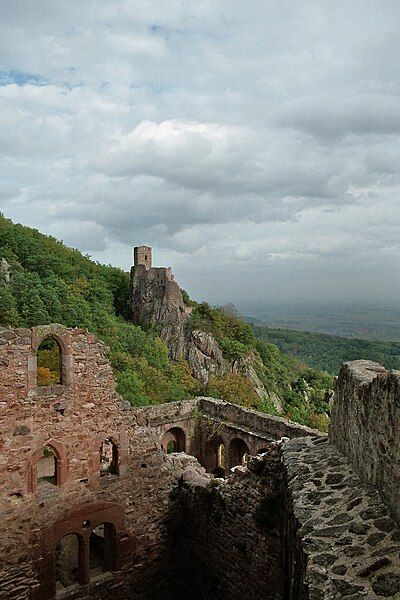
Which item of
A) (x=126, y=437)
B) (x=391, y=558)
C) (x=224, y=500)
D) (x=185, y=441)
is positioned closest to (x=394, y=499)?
(x=391, y=558)

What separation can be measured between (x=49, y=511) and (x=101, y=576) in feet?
7.05

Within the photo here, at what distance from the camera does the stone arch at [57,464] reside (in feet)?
29.0

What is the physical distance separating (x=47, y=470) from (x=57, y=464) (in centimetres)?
750

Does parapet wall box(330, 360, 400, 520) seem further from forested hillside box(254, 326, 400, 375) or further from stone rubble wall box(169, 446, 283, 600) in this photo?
forested hillside box(254, 326, 400, 375)

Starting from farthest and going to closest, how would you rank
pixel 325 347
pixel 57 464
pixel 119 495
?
pixel 325 347 → pixel 119 495 → pixel 57 464

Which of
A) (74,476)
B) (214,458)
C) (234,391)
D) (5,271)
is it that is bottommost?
(214,458)

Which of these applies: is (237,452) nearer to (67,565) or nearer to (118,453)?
(67,565)

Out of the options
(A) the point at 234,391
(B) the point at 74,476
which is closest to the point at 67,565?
(B) the point at 74,476

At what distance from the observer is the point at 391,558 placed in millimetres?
3217

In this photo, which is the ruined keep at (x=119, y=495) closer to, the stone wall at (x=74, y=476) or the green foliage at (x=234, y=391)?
the stone wall at (x=74, y=476)

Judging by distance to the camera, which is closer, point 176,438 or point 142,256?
point 176,438

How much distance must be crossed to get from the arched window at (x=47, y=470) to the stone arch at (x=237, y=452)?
7.68 meters

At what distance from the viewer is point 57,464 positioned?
9.30m

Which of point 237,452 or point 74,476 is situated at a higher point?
point 74,476
